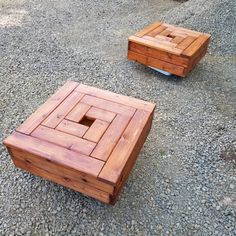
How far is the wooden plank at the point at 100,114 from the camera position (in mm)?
1700

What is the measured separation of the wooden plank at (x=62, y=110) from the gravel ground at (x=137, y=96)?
0.46 metres

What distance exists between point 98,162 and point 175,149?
0.91 meters

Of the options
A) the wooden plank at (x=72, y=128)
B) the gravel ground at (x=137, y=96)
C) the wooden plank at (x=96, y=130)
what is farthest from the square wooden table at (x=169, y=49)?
the wooden plank at (x=72, y=128)

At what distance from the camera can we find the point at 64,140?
1.52m

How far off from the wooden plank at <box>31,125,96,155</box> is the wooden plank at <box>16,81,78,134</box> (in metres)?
0.05

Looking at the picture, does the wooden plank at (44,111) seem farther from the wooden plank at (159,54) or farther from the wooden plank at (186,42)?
the wooden plank at (186,42)

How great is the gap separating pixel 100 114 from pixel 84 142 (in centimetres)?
29

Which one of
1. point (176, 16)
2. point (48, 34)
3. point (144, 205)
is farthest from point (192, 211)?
point (176, 16)

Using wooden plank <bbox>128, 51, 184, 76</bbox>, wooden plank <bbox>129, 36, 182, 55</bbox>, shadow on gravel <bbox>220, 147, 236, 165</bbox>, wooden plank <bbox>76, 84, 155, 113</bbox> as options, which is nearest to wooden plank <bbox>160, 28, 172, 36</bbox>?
wooden plank <bbox>129, 36, 182, 55</bbox>

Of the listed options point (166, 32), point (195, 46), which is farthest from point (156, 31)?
point (195, 46)

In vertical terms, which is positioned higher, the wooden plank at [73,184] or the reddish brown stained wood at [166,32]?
the reddish brown stained wood at [166,32]

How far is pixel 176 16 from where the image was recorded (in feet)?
13.9

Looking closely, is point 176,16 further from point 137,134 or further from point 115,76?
point 137,134

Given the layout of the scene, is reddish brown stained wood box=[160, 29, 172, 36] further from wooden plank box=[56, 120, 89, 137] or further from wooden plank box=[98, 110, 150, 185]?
wooden plank box=[56, 120, 89, 137]
